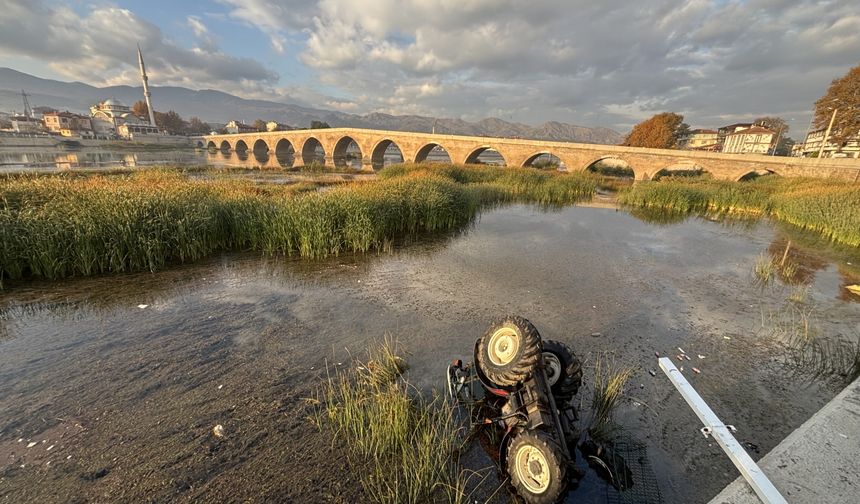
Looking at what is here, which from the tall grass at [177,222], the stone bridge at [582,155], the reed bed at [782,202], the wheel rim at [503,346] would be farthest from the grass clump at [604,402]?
the stone bridge at [582,155]

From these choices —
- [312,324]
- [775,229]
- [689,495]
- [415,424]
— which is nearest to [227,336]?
[312,324]

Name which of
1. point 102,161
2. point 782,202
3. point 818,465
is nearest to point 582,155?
point 782,202

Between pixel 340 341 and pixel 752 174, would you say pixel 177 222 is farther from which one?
pixel 752 174

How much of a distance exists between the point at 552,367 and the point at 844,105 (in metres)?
53.2

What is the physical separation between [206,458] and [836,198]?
74.3 ft

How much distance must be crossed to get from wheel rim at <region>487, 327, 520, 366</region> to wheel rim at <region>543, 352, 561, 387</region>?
0.55m

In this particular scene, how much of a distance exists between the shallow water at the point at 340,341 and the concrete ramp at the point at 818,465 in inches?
21.1

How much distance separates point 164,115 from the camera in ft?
394

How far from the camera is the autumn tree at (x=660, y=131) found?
5194cm

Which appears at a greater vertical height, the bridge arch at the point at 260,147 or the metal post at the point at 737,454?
the bridge arch at the point at 260,147

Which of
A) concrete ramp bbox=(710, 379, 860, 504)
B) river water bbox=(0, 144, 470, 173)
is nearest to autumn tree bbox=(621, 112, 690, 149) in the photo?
river water bbox=(0, 144, 470, 173)

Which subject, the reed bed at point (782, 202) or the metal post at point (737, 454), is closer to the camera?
the metal post at point (737, 454)

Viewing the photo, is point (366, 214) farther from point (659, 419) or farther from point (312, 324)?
point (659, 419)

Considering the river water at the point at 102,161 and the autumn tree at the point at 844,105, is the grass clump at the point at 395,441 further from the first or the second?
the autumn tree at the point at 844,105
